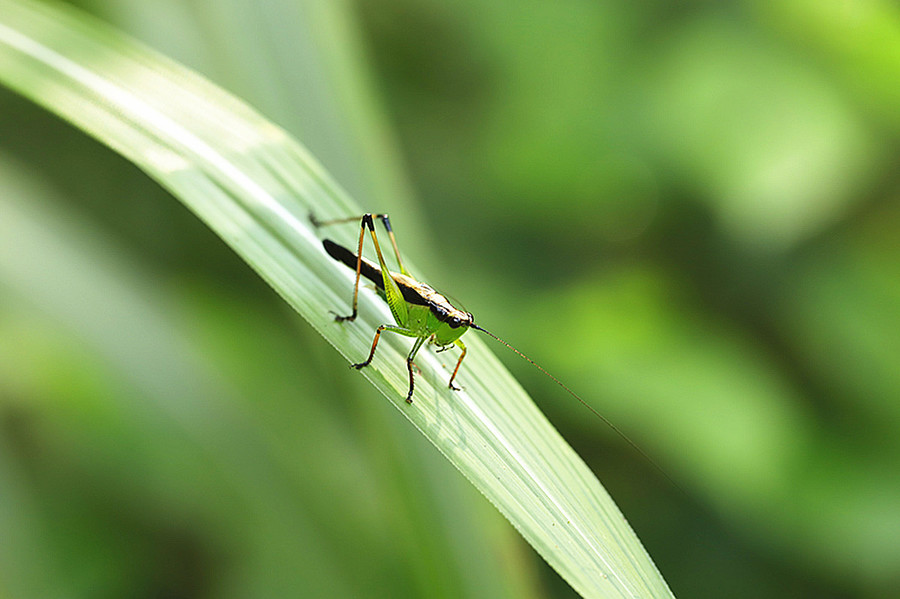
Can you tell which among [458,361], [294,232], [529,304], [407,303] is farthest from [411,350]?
[529,304]

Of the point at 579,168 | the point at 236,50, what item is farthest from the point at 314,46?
the point at 579,168

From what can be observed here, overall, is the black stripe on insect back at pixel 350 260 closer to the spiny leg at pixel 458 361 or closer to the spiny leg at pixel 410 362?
the spiny leg at pixel 410 362

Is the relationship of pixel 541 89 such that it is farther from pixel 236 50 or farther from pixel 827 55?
pixel 236 50

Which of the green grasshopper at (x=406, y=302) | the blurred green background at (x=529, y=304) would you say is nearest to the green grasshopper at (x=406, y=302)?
the green grasshopper at (x=406, y=302)

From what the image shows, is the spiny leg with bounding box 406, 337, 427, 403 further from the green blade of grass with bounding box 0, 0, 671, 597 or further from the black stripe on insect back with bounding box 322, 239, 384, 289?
the black stripe on insect back with bounding box 322, 239, 384, 289

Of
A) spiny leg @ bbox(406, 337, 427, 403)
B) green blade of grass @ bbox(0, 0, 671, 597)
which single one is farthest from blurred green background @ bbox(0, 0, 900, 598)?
green blade of grass @ bbox(0, 0, 671, 597)
